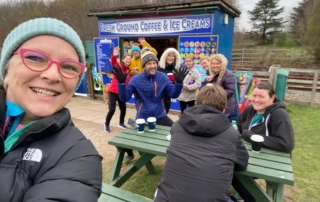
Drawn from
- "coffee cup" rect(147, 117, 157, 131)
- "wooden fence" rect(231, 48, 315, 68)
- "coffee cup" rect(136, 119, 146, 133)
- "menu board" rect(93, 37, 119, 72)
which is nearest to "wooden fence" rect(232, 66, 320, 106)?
"menu board" rect(93, 37, 119, 72)

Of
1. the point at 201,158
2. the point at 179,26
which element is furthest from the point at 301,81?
the point at 201,158

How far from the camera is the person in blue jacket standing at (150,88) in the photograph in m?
3.29

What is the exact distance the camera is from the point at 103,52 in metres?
7.17

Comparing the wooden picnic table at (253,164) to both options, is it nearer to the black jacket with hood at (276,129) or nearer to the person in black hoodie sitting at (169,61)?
the black jacket with hood at (276,129)

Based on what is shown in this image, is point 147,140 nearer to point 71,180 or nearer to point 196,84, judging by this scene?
point 71,180

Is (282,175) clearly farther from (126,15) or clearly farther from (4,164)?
(126,15)

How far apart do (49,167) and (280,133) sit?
2.19 metres

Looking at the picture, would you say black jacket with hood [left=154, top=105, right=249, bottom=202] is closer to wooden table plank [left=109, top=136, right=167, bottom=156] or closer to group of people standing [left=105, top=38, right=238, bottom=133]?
wooden table plank [left=109, top=136, right=167, bottom=156]

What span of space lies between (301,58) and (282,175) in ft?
65.1

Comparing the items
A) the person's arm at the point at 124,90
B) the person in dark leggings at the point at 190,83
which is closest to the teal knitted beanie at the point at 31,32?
the person's arm at the point at 124,90

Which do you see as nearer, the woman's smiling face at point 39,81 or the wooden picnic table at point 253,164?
the woman's smiling face at point 39,81

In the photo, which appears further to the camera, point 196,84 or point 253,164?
point 196,84

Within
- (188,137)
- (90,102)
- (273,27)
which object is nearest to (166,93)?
(188,137)

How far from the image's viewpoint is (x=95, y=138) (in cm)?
473
